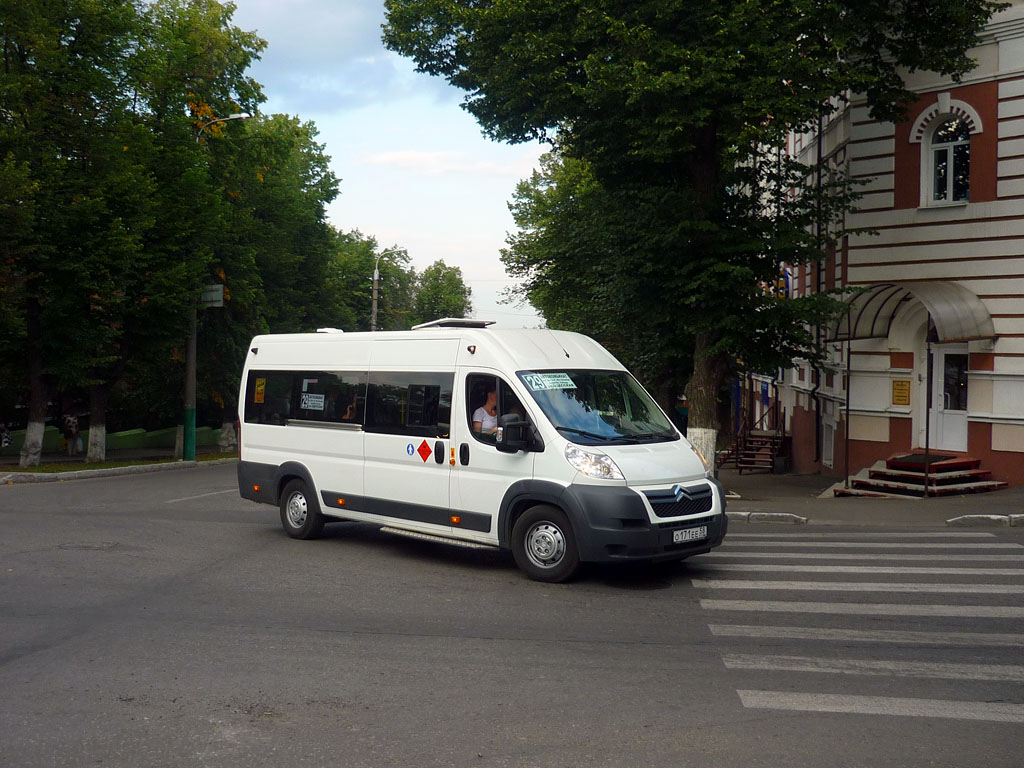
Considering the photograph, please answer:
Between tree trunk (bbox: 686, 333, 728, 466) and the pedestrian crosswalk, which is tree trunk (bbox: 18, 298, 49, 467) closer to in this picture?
tree trunk (bbox: 686, 333, 728, 466)

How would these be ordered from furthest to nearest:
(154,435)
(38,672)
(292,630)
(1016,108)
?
(154,435), (1016,108), (292,630), (38,672)

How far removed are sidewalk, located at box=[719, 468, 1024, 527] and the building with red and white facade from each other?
1.55 meters

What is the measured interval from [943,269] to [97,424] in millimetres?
23342

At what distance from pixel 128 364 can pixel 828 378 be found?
22270mm

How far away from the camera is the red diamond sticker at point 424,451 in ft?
34.0

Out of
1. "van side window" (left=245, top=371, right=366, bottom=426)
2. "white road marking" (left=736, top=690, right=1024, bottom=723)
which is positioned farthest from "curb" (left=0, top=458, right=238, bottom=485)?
"white road marking" (left=736, top=690, right=1024, bottom=723)

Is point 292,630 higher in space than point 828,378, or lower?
lower

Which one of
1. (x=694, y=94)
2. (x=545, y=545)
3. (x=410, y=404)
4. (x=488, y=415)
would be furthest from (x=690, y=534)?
(x=694, y=94)

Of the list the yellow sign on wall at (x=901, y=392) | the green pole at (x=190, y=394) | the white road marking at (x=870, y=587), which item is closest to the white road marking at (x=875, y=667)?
the white road marking at (x=870, y=587)

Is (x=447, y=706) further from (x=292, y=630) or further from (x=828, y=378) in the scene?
(x=828, y=378)

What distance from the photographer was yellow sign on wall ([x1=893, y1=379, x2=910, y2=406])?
19.5 metres

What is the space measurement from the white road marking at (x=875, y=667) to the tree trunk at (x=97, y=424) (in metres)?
25.6

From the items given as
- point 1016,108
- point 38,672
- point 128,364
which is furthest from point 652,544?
point 128,364

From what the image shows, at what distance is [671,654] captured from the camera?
22.0 ft
